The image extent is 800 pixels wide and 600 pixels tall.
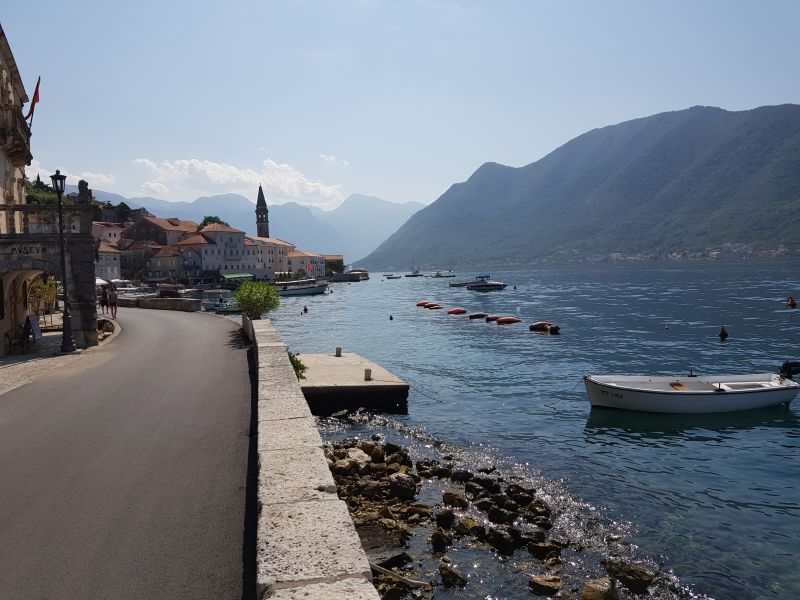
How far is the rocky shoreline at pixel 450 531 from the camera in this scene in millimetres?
10789

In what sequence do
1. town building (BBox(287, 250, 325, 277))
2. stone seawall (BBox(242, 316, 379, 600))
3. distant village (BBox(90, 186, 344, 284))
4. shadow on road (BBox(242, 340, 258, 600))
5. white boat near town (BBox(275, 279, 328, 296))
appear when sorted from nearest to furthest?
1. stone seawall (BBox(242, 316, 379, 600))
2. shadow on road (BBox(242, 340, 258, 600))
3. white boat near town (BBox(275, 279, 328, 296))
4. distant village (BBox(90, 186, 344, 284))
5. town building (BBox(287, 250, 325, 277))

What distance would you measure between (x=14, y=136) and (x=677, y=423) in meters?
34.1

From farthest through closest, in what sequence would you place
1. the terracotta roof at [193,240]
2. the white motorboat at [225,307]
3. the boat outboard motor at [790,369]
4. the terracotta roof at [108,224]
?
1. the terracotta roof at [108,224]
2. the terracotta roof at [193,240]
3. the white motorboat at [225,307]
4. the boat outboard motor at [790,369]

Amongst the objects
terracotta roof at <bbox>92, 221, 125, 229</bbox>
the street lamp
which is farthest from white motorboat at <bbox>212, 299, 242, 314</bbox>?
terracotta roof at <bbox>92, 221, 125, 229</bbox>

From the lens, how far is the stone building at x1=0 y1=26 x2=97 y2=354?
25.4 m

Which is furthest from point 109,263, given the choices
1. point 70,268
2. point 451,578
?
point 451,578

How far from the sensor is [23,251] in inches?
1001

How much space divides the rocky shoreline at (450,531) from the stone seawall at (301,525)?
234 centimetres

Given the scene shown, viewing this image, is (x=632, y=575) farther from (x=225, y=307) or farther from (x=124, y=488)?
(x=225, y=307)

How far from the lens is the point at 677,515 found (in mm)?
14586

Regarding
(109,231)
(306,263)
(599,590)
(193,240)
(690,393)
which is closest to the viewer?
(599,590)

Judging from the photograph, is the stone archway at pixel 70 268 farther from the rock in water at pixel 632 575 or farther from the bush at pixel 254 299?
the rock in water at pixel 632 575

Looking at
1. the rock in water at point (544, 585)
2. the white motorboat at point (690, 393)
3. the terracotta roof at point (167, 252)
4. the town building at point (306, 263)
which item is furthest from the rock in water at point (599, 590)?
the town building at point (306, 263)

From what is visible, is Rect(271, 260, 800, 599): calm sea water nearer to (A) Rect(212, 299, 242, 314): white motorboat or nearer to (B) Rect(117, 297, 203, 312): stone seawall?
(B) Rect(117, 297, 203, 312): stone seawall
